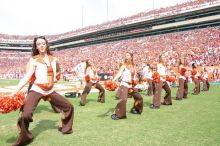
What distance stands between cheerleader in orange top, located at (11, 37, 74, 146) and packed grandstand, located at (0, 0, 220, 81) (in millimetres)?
25481

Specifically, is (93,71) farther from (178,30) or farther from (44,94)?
(178,30)

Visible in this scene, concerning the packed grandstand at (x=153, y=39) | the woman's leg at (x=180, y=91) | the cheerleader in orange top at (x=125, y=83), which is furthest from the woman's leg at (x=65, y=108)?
the packed grandstand at (x=153, y=39)

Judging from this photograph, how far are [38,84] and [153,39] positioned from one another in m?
49.5

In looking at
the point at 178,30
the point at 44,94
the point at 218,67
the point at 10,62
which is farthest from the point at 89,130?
the point at 10,62

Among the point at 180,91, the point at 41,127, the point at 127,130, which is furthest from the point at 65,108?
the point at 180,91

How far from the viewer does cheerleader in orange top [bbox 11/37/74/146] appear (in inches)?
222

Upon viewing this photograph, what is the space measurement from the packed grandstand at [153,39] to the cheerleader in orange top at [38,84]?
25.5m

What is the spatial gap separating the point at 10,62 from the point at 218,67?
6443 centimetres

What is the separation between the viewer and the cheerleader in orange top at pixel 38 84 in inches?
222

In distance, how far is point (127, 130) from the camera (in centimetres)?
695

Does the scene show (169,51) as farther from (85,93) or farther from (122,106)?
(122,106)

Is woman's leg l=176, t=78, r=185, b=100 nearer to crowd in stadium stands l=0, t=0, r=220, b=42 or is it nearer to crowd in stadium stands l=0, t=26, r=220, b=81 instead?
crowd in stadium stands l=0, t=26, r=220, b=81

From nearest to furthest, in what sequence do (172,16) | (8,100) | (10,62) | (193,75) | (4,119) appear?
(8,100)
(4,119)
(193,75)
(172,16)
(10,62)

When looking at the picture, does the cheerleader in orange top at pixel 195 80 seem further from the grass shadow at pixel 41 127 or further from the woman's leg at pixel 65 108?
the woman's leg at pixel 65 108
